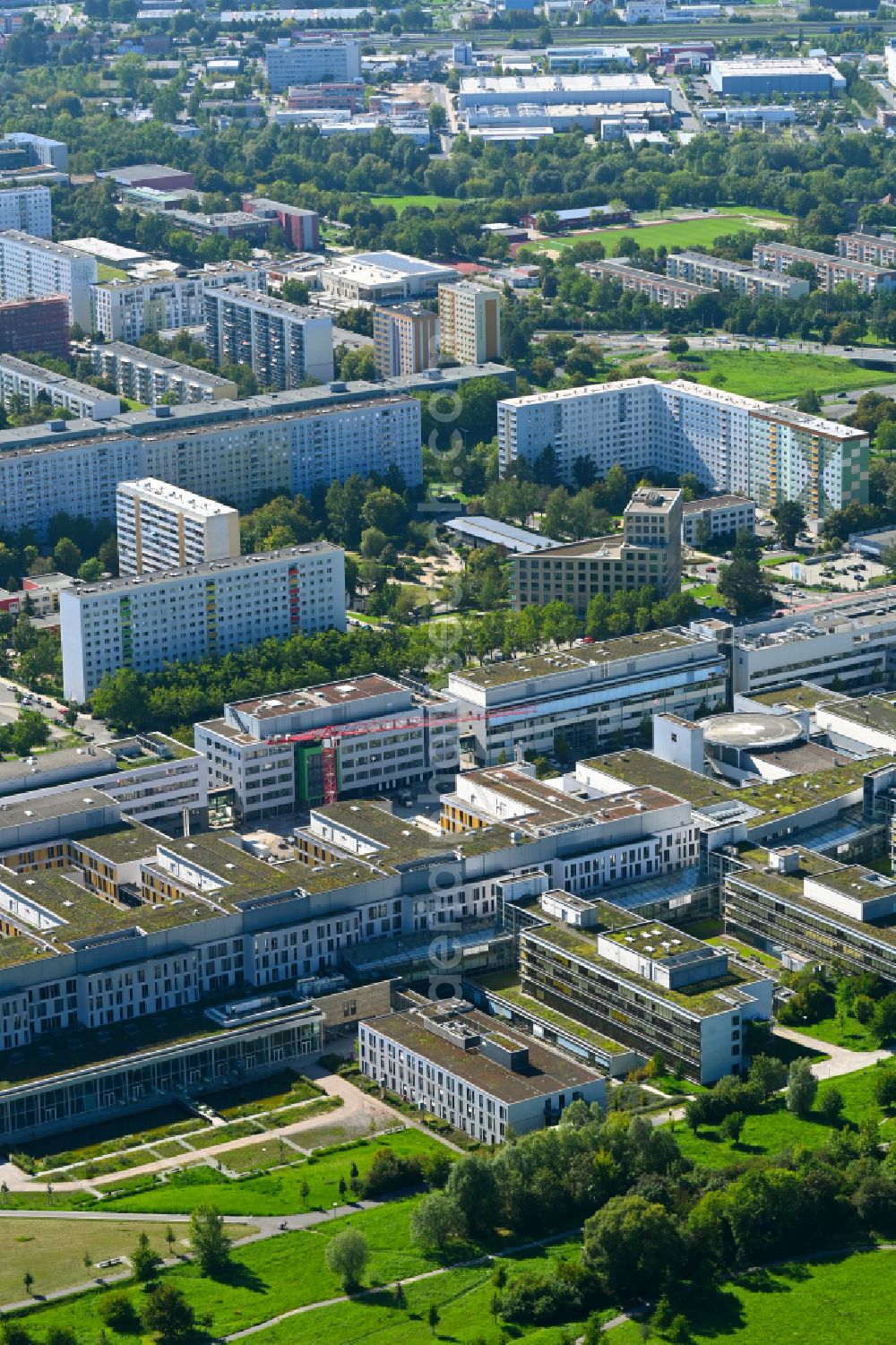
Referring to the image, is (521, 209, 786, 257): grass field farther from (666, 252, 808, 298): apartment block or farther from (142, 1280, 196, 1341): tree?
(142, 1280, 196, 1341): tree

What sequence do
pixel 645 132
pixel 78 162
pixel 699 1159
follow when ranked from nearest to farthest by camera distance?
pixel 699 1159 < pixel 78 162 < pixel 645 132

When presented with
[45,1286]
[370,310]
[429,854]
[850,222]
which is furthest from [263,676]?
[850,222]

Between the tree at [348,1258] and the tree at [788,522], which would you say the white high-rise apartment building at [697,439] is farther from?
the tree at [348,1258]

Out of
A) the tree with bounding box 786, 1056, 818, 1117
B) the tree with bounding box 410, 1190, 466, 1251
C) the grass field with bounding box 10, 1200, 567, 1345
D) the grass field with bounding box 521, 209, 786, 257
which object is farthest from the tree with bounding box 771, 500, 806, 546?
the tree with bounding box 410, 1190, 466, 1251

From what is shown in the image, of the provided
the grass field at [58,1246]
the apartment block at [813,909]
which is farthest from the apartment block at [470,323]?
the grass field at [58,1246]

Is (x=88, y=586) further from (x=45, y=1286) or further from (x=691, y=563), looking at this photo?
(x=45, y=1286)

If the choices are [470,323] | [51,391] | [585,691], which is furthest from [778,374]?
[585,691]
